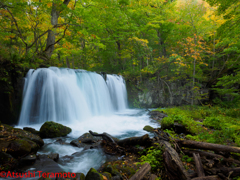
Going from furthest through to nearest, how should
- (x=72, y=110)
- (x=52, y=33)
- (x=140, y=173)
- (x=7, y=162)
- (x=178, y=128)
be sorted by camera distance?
(x=52, y=33) → (x=72, y=110) → (x=178, y=128) → (x=7, y=162) → (x=140, y=173)

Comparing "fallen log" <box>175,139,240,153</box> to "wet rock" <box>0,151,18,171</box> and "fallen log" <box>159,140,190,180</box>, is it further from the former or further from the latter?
"wet rock" <box>0,151,18,171</box>

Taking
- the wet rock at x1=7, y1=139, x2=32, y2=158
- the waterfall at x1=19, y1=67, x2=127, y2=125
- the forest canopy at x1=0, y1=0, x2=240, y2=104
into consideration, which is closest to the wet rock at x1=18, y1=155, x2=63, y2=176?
the wet rock at x1=7, y1=139, x2=32, y2=158

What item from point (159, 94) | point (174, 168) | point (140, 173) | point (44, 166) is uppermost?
point (159, 94)

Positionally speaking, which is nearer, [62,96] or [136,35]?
[62,96]

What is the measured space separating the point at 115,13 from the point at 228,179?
38.7 ft

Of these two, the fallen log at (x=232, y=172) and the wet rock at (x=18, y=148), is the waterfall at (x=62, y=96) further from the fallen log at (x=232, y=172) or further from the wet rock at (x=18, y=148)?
the fallen log at (x=232, y=172)

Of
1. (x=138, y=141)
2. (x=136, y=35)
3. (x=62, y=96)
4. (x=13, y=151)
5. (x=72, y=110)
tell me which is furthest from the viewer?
(x=136, y=35)

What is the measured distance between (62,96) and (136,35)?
1078 centimetres

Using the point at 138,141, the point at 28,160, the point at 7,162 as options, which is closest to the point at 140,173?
the point at 138,141

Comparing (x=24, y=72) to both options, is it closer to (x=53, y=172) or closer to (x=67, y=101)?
(x=67, y=101)

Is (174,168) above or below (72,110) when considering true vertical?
below

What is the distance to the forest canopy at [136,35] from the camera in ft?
26.3

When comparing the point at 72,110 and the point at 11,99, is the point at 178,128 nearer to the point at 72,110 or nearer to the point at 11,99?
the point at 72,110

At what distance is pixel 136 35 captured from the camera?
48.6 ft
